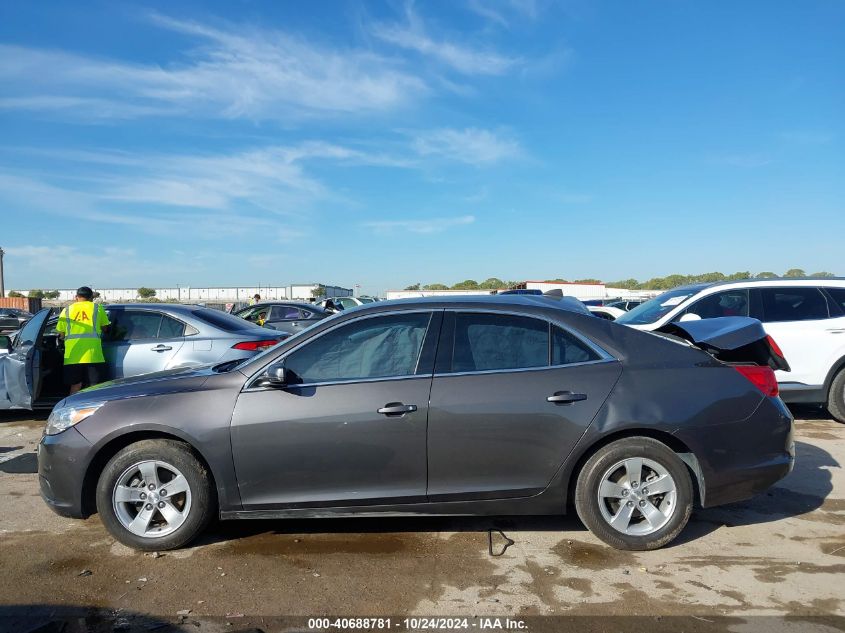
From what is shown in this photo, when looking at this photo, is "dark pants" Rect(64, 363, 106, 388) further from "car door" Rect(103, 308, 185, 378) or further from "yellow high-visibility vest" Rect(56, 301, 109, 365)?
"car door" Rect(103, 308, 185, 378)

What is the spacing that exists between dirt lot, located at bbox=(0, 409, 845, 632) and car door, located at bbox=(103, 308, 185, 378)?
2903 mm

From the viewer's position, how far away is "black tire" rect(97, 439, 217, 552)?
151 inches

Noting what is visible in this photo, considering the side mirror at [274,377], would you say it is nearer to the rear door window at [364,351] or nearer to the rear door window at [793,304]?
the rear door window at [364,351]

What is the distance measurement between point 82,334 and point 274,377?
461 cm

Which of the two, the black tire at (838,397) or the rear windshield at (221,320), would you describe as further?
the rear windshield at (221,320)

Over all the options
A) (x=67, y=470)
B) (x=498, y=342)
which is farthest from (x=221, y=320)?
(x=498, y=342)

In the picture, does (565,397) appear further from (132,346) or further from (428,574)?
(132,346)

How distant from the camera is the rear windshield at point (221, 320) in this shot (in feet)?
25.2

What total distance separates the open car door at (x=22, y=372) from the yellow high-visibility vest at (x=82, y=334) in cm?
33

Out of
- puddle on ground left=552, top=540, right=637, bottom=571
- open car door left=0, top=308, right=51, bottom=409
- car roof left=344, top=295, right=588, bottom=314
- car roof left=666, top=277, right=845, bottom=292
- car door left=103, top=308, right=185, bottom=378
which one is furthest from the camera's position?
car roof left=666, top=277, right=845, bottom=292

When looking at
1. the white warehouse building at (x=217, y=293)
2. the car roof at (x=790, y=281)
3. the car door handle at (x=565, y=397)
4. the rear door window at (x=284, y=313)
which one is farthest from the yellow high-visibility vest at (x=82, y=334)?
the white warehouse building at (x=217, y=293)

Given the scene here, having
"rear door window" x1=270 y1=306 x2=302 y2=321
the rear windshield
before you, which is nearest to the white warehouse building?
"rear door window" x1=270 y1=306 x2=302 y2=321

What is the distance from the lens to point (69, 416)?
4000 mm

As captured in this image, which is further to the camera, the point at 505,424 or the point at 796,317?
the point at 796,317
